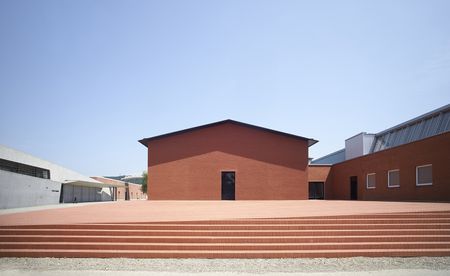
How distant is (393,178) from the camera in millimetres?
22141

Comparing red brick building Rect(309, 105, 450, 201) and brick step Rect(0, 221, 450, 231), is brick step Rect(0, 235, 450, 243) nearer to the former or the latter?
brick step Rect(0, 221, 450, 231)

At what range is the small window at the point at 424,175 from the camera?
18.2 m

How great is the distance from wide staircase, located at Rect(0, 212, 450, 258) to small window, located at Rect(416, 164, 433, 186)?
10344 mm

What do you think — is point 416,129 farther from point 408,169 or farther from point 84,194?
point 84,194

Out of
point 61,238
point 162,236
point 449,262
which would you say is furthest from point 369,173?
point 61,238

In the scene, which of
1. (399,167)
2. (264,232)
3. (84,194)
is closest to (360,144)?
(399,167)

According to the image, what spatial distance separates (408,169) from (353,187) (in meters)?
9.07

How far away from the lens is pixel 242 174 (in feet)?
80.1

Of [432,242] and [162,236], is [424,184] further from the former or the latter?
[162,236]

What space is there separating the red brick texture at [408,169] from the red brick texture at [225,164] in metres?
5.06

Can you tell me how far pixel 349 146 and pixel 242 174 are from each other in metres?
18.1

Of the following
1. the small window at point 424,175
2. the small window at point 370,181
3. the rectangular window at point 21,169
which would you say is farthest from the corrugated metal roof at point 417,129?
the rectangular window at point 21,169

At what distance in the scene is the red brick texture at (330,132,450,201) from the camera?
16.8 meters

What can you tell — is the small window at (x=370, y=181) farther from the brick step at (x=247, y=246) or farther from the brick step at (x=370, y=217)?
the brick step at (x=247, y=246)
